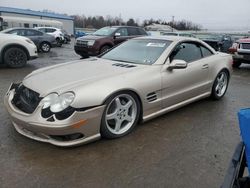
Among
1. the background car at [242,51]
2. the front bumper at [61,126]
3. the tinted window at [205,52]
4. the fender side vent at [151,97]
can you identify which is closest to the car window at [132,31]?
the background car at [242,51]

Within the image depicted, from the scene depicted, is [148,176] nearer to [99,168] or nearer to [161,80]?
[99,168]

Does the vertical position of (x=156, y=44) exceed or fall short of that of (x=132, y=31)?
it falls short

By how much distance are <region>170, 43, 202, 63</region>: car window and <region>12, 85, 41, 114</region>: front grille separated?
7.34 ft

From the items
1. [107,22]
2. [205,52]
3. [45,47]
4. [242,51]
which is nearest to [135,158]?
[205,52]

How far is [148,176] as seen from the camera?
291cm

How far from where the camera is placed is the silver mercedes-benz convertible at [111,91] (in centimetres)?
326

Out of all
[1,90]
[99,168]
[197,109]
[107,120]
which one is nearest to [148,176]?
[99,168]

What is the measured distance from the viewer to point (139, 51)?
15.7ft

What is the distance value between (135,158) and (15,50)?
24.2 ft

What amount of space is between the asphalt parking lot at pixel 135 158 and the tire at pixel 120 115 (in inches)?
4.7

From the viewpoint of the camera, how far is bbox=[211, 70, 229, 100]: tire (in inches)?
219

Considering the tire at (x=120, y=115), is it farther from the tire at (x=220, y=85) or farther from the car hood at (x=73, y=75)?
the tire at (x=220, y=85)

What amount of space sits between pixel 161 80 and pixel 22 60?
675 centimetres

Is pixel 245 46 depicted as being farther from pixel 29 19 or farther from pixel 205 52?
pixel 29 19
